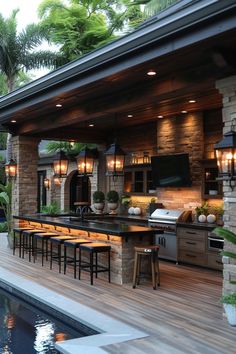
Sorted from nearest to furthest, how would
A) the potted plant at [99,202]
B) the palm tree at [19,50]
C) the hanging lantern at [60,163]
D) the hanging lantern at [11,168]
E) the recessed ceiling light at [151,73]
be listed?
the recessed ceiling light at [151,73] < the hanging lantern at [60,163] < the hanging lantern at [11,168] < the potted plant at [99,202] < the palm tree at [19,50]

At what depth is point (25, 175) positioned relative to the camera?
434 inches

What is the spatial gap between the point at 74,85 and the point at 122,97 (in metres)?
0.86

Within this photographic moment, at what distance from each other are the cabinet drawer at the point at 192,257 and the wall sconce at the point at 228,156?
3.87 meters

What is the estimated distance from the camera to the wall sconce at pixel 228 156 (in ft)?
16.3

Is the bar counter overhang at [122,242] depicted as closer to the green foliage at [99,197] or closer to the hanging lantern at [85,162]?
the hanging lantern at [85,162]

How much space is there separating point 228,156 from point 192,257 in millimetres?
4286

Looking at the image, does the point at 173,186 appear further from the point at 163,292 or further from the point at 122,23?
the point at 122,23

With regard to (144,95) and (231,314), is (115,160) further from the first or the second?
(231,314)

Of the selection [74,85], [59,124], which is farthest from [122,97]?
[59,124]

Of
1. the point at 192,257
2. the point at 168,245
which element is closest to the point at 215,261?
the point at 192,257

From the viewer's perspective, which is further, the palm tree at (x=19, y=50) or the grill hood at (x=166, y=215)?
the palm tree at (x=19, y=50)

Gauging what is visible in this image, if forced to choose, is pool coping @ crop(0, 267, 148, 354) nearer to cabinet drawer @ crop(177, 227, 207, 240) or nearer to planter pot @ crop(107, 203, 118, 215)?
cabinet drawer @ crop(177, 227, 207, 240)

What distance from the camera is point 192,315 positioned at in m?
5.42

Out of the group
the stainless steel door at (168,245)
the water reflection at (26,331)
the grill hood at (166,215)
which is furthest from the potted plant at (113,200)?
the water reflection at (26,331)
